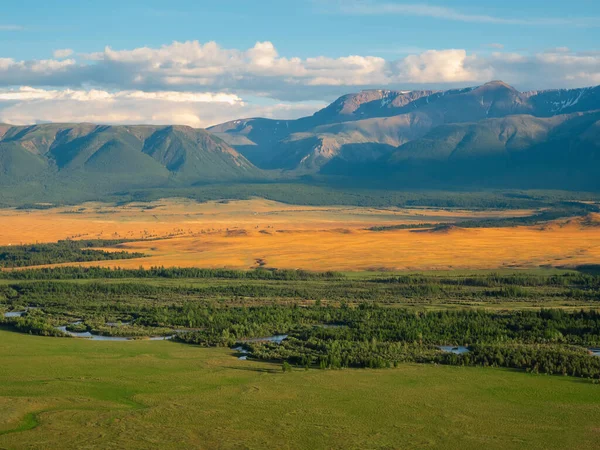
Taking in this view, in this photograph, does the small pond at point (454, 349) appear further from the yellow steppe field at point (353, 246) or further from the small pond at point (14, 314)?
the yellow steppe field at point (353, 246)

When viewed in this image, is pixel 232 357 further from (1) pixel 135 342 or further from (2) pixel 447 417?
(2) pixel 447 417

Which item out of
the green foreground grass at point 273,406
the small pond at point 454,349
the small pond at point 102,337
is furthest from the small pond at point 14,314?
the small pond at point 454,349

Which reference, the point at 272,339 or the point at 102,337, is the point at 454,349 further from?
the point at 102,337

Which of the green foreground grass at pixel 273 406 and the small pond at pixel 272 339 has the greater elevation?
the green foreground grass at pixel 273 406

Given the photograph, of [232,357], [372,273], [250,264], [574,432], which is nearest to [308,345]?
[232,357]

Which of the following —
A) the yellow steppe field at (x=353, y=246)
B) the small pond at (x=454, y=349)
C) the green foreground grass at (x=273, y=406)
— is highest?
the green foreground grass at (x=273, y=406)

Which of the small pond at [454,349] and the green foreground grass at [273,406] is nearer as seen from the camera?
the green foreground grass at [273,406]

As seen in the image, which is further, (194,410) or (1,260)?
(1,260)

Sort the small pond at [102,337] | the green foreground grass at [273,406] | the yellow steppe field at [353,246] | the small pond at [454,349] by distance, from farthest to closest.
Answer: the yellow steppe field at [353,246]
the small pond at [102,337]
the small pond at [454,349]
the green foreground grass at [273,406]

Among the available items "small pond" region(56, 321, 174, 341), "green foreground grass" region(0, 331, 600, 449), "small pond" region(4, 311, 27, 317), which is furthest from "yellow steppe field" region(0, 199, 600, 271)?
"green foreground grass" region(0, 331, 600, 449)
